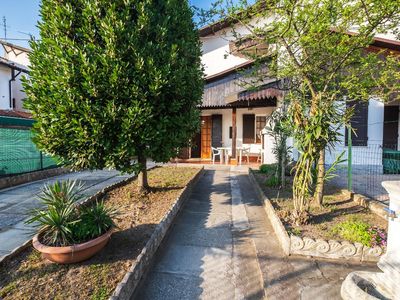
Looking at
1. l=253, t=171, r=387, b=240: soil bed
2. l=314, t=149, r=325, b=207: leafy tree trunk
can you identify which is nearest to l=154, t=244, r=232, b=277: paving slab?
l=253, t=171, r=387, b=240: soil bed

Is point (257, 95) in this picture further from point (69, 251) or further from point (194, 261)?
point (69, 251)

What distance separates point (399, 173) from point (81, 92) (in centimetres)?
1168

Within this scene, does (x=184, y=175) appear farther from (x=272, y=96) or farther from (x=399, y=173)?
(x=399, y=173)

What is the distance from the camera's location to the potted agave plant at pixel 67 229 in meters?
2.80

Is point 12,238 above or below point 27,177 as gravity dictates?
below

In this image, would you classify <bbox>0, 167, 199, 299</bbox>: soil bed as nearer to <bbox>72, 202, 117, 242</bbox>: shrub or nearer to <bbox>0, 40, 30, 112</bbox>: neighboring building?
<bbox>72, 202, 117, 242</bbox>: shrub

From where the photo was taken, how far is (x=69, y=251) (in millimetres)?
2752

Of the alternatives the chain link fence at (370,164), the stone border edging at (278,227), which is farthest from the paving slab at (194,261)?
the chain link fence at (370,164)

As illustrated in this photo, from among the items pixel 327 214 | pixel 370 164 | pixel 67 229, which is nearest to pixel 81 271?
pixel 67 229

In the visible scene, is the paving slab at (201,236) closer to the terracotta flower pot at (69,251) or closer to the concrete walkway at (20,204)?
the terracotta flower pot at (69,251)

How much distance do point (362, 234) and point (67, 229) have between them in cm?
428

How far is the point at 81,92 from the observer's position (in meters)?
3.98

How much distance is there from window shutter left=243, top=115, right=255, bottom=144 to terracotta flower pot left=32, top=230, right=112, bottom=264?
1132cm

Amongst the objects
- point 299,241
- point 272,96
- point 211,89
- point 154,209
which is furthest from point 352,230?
point 211,89
